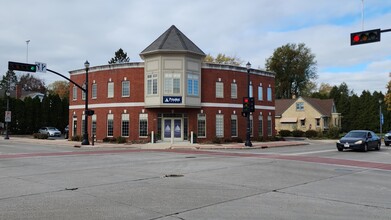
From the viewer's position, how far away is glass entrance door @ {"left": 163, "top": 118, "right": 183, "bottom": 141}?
35250 millimetres

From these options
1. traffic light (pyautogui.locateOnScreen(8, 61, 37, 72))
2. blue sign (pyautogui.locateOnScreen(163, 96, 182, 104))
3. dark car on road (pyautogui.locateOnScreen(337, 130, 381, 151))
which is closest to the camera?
dark car on road (pyautogui.locateOnScreen(337, 130, 381, 151))

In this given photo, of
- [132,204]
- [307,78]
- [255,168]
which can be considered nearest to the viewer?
[132,204]

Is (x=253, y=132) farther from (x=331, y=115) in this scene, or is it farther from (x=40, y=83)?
(x=40, y=83)

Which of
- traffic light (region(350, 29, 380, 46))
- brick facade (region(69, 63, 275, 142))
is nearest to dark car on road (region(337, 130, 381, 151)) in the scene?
traffic light (region(350, 29, 380, 46))

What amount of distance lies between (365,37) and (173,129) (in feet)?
70.3

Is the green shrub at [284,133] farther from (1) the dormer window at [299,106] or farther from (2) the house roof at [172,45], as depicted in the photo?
(2) the house roof at [172,45]

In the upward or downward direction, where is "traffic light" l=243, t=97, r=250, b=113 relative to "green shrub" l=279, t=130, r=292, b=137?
upward

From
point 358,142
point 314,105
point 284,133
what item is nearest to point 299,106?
point 314,105

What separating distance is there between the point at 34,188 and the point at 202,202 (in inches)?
191

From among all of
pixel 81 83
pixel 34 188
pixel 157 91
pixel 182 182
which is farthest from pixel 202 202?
pixel 81 83

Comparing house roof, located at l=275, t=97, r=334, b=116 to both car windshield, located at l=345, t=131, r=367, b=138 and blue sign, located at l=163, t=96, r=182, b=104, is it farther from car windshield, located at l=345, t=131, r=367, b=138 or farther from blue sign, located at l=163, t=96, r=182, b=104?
car windshield, located at l=345, t=131, r=367, b=138

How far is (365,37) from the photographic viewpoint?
17.2 meters

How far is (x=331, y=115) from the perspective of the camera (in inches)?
2596

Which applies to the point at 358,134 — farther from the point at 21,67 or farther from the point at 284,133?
the point at 284,133
